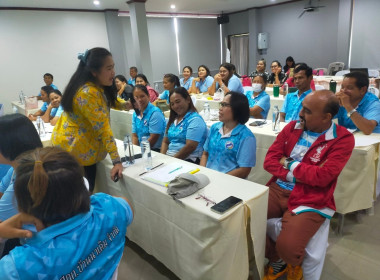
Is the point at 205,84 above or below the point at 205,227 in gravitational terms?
above

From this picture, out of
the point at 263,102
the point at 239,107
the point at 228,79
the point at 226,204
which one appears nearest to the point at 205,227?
the point at 226,204

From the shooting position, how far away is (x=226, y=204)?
1181 millimetres

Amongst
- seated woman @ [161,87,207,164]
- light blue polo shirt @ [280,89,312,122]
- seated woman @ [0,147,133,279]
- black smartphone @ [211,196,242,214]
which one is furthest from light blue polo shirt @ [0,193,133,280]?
light blue polo shirt @ [280,89,312,122]

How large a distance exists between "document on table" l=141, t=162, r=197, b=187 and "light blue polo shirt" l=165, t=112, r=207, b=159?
1.56ft

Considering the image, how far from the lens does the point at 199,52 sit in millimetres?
9961

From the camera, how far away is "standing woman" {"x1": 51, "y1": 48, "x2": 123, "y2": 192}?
1.52 m

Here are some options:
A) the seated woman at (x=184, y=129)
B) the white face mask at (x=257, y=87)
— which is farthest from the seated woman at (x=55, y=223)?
the white face mask at (x=257, y=87)

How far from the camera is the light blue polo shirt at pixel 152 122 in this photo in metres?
2.55

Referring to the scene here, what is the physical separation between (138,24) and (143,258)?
19.1ft

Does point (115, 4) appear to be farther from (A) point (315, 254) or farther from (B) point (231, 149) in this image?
(A) point (315, 254)

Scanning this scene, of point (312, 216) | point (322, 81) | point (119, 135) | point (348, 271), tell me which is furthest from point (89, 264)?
point (322, 81)

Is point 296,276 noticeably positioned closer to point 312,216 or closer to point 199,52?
point 312,216

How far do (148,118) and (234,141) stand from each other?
3.61 feet

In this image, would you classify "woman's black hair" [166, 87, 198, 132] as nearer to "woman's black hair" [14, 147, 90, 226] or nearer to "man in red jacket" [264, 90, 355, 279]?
"man in red jacket" [264, 90, 355, 279]
